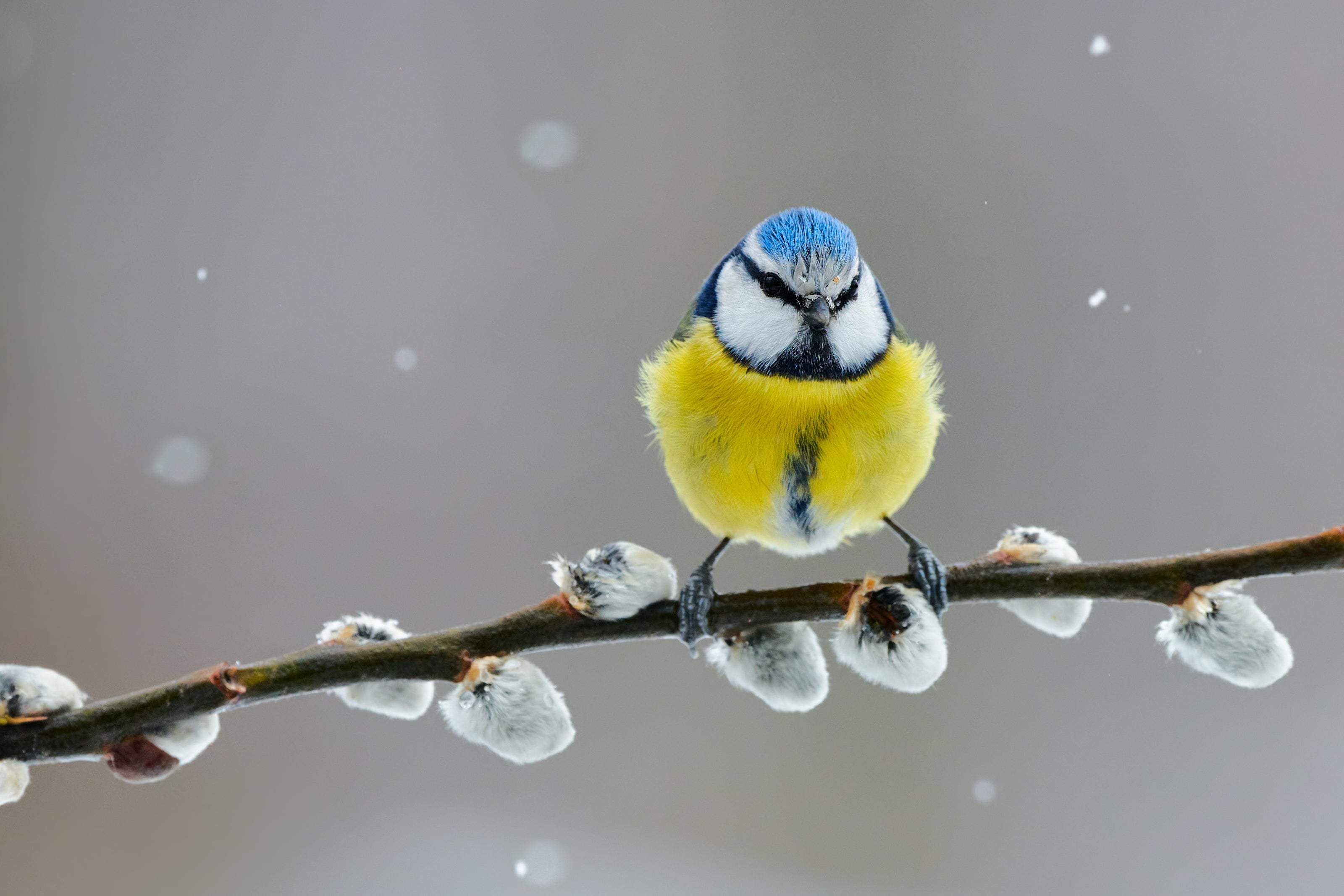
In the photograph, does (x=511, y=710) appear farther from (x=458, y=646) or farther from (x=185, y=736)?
(x=185, y=736)

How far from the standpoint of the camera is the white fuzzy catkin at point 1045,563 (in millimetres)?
686

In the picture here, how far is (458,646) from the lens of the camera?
65cm

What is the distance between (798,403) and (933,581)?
174mm

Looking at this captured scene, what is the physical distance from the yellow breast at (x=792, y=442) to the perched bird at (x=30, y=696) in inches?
19.0

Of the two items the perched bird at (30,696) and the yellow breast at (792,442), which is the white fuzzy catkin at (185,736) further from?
the yellow breast at (792,442)

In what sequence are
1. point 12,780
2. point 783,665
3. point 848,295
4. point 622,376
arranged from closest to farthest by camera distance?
point 12,780
point 783,665
point 848,295
point 622,376

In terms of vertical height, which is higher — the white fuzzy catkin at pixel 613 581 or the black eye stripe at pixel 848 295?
the black eye stripe at pixel 848 295

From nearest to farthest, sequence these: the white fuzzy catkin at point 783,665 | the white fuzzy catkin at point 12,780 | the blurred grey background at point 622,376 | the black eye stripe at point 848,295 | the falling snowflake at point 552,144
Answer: the white fuzzy catkin at point 12,780
the white fuzzy catkin at point 783,665
the black eye stripe at point 848,295
the blurred grey background at point 622,376
the falling snowflake at point 552,144

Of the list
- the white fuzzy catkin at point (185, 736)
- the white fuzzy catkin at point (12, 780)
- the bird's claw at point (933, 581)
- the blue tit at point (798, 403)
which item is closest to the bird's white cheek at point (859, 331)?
the blue tit at point (798, 403)

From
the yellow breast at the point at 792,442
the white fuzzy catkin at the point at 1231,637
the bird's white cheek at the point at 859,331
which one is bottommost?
the white fuzzy catkin at the point at 1231,637

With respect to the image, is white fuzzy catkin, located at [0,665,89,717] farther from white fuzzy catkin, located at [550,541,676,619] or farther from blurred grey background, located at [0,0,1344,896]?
blurred grey background, located at [0,0,1344,896]

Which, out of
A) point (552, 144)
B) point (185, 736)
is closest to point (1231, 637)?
point (185, 736)

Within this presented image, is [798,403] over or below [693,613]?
over

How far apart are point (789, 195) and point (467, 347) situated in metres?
0.63
